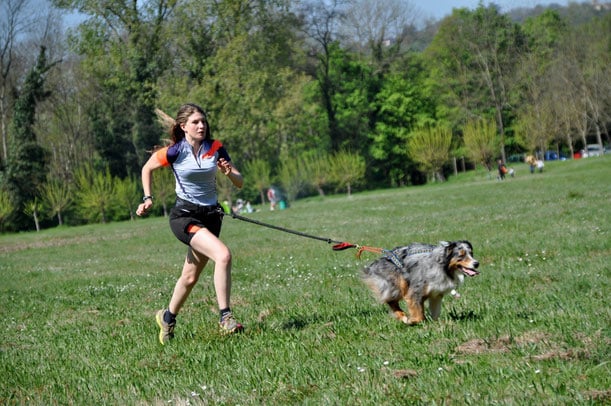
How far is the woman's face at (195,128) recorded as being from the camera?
24.9 feet

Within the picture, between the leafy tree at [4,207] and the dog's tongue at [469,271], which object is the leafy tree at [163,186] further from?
the dog's tongue at [469,271]

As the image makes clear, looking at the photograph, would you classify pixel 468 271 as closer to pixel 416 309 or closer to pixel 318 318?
pixel 416 309

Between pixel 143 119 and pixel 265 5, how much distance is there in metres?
13.9

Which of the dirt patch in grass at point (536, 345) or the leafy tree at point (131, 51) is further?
the leafy tree at point (131, 51)

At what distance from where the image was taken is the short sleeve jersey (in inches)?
298

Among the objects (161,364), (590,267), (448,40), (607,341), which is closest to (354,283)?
(590,267)

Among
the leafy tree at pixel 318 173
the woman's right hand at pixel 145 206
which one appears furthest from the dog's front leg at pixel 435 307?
the leafy tree at pixel 318 173

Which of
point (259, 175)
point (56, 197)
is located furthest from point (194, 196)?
point (259, 175)

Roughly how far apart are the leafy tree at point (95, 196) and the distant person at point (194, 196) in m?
51.1

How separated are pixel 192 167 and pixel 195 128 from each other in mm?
406

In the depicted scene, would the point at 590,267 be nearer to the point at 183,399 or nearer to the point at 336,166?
the point at 183,399

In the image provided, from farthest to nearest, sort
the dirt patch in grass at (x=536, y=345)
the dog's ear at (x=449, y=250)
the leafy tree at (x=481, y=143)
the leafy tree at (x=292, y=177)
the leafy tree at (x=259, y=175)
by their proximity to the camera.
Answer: the leafy tree at (x=481, y=143), the leafy tree at (x=292, y=177), the leafy tree at (x=259, y=175), the dog's ear at (x=449, y=250), the dirt patch in grass at (x=536, y=345)

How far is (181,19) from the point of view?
186ft

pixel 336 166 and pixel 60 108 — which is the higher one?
pixel 60 108
